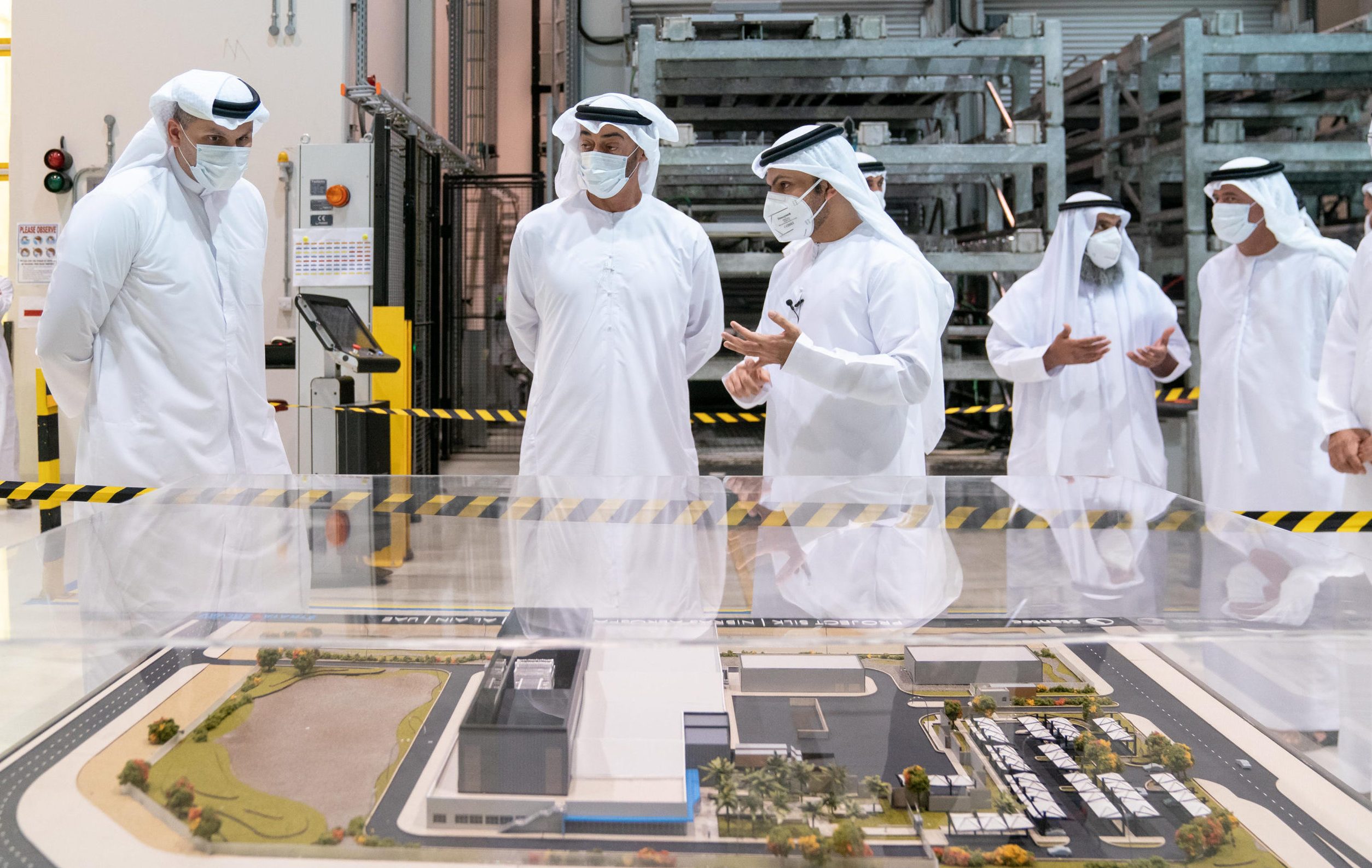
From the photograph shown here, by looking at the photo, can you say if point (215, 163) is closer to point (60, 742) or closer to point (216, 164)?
point (216, 164)

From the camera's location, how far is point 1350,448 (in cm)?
314

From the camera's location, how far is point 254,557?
1.59 meters

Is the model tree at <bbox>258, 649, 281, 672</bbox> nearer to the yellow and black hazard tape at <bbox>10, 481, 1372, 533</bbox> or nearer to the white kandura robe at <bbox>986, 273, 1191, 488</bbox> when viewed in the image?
the yellow and black hazard tape at <bbox>10, 481, 1372, 533</bbox>

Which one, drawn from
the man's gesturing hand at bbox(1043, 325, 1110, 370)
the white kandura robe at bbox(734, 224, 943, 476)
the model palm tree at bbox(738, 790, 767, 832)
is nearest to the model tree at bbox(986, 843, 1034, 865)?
the model palm tree at bbox(738, 790, 767, 832)

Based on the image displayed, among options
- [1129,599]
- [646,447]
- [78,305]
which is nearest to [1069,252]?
[646,447]

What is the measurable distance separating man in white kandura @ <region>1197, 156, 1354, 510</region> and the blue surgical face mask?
11.5 feet

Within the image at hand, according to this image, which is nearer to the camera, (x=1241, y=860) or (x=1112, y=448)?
(x=1241, y=860)

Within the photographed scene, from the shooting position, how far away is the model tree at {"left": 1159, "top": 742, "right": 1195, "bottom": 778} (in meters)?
1.26

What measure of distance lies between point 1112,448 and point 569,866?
3.60 meters

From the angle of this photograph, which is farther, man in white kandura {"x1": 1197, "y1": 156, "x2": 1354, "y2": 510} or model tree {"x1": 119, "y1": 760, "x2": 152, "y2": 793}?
man in white kandura {"x1": 1197, "y1": 156, "x2": 1354, "y2": 510}

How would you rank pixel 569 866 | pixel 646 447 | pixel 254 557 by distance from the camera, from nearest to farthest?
pixel 569 866, pixel 254 557, pixel 646 447

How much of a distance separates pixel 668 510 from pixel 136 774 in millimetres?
927

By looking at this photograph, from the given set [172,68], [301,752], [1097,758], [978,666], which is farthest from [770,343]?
[172,68]

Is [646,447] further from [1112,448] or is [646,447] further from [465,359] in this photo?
[465,359]
